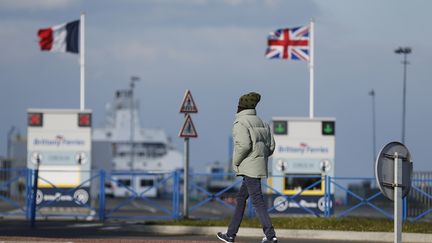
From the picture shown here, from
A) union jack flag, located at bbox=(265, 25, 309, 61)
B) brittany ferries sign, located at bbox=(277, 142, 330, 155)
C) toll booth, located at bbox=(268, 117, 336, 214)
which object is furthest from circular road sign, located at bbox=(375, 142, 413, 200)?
union jack flag, located at bbox=(265, 25, 309, 61)

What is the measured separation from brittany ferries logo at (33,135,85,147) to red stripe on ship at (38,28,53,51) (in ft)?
17.3

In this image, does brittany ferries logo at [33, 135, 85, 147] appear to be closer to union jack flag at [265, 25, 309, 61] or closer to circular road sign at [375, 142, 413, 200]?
union jack flag at [265, 25, 309, 61]

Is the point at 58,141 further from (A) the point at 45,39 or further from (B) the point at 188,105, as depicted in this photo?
(B) the point at 188,105

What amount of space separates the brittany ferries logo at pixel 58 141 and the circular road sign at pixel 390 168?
58.1ft

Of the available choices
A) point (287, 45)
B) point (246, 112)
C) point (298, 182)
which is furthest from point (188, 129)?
point (287, 45)

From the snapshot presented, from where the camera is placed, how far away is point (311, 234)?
1950 cm

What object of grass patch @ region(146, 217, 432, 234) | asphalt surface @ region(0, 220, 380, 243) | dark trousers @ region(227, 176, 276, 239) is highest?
dark trousers @ region(227, 176, 276, 239)

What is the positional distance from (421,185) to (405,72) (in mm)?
33813

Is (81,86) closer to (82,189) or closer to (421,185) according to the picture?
(82,189)

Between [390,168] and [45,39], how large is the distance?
900 inches

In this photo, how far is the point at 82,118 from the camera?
28062 millimetres

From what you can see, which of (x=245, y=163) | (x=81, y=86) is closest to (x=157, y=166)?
(x=81, y=86)

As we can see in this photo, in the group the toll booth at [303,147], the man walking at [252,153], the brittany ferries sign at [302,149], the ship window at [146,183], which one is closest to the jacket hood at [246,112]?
the man walking at [252,153]

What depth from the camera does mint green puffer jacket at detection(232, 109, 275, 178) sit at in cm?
1305
